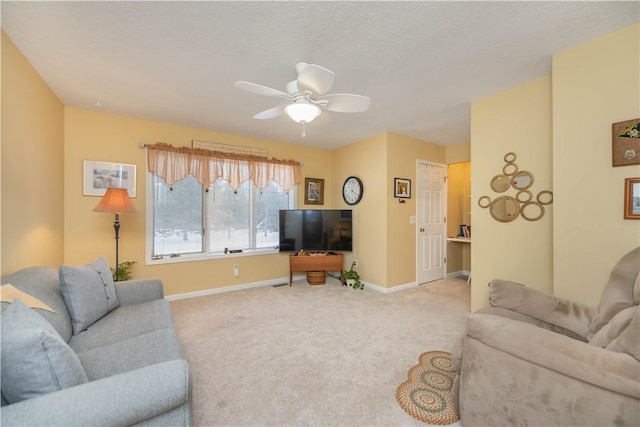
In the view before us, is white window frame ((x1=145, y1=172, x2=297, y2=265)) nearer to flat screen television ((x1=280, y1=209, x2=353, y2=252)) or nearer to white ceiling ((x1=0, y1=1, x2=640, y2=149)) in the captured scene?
flat screen television ((x1=280, y1=209, x2=353, y2=252))

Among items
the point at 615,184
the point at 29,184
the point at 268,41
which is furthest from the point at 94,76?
the point at 615,184

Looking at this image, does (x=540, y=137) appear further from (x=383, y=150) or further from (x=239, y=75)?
(x=239, y=75)

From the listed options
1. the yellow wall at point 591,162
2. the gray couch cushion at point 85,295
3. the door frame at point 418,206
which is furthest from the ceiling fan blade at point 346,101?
the door frame at point 418,206

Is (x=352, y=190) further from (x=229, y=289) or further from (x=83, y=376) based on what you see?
(x=83, y=376)

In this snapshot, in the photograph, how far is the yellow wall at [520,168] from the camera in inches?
90.3

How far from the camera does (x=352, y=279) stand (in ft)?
14.0

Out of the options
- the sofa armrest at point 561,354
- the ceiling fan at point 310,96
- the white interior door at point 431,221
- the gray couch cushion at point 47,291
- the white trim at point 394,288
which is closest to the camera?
the sofa armrest at point 561,354

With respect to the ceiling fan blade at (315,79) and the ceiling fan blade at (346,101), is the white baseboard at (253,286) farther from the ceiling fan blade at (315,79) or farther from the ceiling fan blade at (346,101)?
the ceiling fan blade at (315,79)

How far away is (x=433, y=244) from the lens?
461cm

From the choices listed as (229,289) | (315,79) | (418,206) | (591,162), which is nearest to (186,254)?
(229,289)

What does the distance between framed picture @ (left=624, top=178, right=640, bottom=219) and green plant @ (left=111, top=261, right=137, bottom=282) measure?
467 cm

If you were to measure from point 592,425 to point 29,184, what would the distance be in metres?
3.81

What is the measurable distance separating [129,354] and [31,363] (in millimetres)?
559

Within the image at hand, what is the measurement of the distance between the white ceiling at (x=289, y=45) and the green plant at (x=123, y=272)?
6.27ft
